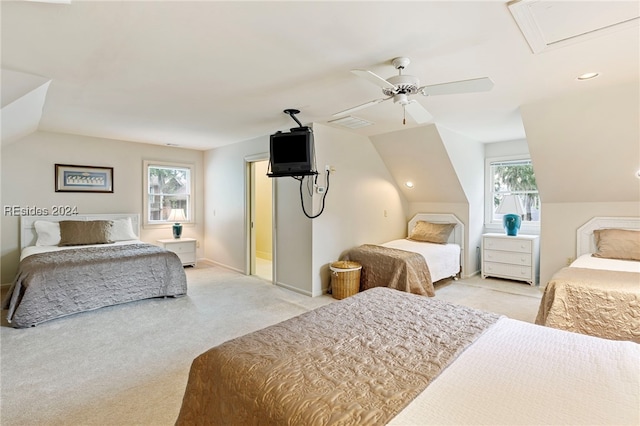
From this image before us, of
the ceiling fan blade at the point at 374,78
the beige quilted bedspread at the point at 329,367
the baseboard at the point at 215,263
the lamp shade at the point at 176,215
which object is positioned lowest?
the baseboard at the point at 215,263

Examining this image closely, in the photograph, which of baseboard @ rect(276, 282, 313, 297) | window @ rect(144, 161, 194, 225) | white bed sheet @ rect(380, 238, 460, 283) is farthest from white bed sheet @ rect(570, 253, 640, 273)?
window @ rect(144, 161, 194, 225)

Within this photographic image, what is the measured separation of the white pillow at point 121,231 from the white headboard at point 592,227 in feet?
21.8

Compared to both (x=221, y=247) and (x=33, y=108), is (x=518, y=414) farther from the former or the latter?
(x=221, y=247)

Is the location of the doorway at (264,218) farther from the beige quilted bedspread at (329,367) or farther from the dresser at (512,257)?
the beige quilted bedspread at (329,367)

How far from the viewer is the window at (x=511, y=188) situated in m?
5.32

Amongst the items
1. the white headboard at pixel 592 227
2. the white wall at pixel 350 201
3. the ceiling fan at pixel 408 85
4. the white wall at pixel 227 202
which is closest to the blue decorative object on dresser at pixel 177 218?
the white wall at pixel 227 202

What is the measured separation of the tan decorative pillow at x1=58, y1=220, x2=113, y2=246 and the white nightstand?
102 cm

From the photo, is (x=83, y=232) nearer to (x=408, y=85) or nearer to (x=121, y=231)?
(x=121, y=231)

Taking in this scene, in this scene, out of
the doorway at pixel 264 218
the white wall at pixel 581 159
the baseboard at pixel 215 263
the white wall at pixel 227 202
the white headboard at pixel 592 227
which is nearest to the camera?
the white wall at pixel 581 159

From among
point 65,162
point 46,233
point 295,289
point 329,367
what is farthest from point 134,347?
point 65,162

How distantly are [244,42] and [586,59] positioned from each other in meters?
2.50

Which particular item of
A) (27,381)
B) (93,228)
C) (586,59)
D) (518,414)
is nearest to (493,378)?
(518,414)

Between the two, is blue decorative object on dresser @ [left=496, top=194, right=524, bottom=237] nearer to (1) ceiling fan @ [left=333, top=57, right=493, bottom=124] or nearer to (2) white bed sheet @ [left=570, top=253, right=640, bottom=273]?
(2) white bed sheet @ [left=570, top=253, right=640, bottom=273]

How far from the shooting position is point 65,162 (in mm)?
5004
